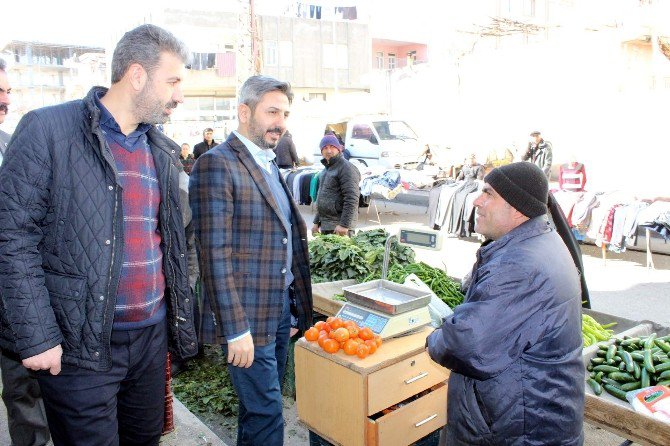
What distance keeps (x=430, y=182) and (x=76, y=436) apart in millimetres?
10190

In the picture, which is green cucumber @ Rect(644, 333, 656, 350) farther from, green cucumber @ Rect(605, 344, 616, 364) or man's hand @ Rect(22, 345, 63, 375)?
man's hand @ Rect(22, 345, 63, 375)

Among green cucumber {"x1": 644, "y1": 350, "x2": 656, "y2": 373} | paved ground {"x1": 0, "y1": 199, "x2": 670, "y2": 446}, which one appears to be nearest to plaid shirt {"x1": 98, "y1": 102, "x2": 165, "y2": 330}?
paved ground {"x1": 0, "y1": 199, "x2": 670, "y2": 446}

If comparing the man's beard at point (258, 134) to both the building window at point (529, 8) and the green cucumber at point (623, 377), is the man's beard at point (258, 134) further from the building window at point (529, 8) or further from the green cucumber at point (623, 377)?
the building window at point (529, 8)

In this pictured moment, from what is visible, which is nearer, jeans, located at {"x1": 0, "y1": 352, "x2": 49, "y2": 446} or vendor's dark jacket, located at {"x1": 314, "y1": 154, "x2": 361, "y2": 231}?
jeans, located at {"x1": 0, "y1": 352, "x2": 49, "y2": 446}

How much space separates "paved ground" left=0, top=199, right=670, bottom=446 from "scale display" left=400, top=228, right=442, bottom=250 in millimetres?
1307

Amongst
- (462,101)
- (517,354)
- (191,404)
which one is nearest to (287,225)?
(517,354)

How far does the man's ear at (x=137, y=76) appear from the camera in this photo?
1921mm

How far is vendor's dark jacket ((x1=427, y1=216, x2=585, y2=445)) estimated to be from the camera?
2.03m

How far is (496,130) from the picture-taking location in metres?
19.7

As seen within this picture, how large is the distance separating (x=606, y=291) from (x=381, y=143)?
28.4 ft

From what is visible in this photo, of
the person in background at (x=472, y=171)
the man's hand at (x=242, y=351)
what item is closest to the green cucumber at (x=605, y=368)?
the man's hand at (x=242, y=351)

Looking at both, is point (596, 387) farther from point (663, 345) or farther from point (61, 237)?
point (61, 237)

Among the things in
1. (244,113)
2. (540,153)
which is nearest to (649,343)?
(244,113)

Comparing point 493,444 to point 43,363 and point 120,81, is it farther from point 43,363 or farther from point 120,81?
point 120,81
